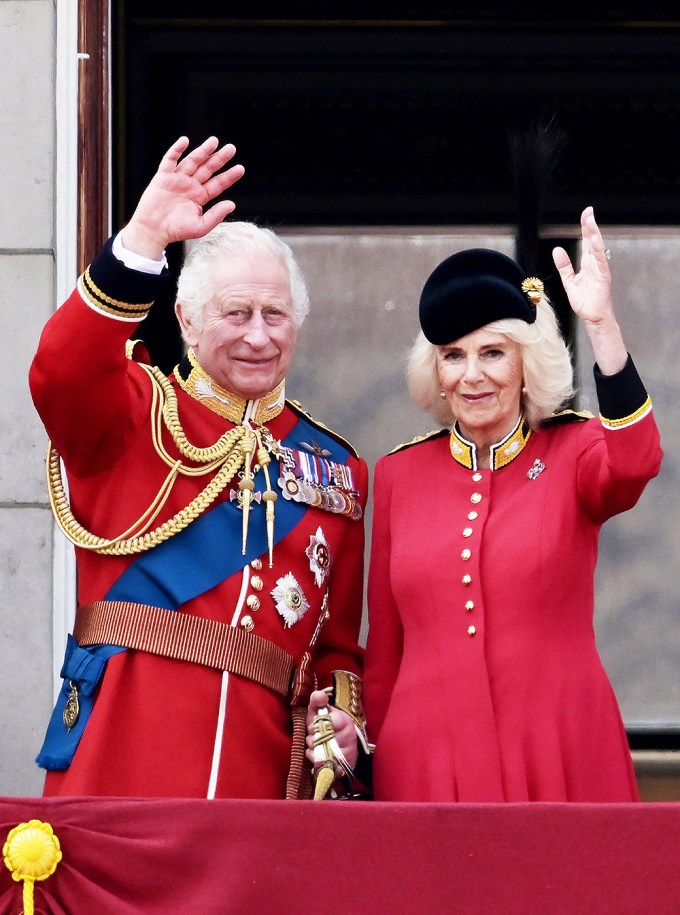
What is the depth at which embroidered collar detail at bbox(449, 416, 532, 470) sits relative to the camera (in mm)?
3115

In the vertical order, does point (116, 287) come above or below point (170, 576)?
above

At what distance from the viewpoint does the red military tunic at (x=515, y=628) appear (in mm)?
2885

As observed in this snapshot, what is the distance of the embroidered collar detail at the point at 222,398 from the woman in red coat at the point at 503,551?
0.88 ft

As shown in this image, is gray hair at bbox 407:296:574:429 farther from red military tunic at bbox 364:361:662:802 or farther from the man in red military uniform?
the man in red military uniform

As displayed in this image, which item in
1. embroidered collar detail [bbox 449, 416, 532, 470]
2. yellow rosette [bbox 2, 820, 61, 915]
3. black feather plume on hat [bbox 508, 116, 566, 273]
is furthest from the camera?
black feather plume on hat [bbox 508, 116, 566, 273]

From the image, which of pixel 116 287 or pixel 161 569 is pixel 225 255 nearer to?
pixel 116 287

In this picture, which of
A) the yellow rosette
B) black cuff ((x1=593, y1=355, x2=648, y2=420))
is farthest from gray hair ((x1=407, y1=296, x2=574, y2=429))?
the yellow rosette

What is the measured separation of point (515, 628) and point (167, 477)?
2.24 ft

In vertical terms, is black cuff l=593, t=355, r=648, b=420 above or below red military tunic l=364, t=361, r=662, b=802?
above

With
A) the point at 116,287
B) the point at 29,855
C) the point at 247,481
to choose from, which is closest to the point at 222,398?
the point at 247,481

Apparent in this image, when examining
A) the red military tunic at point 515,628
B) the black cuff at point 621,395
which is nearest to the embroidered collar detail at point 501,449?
the red military tunic at point 515,628

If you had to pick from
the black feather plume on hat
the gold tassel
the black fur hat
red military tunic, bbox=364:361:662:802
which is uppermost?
the black feather plume on hat

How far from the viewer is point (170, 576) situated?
299 cm

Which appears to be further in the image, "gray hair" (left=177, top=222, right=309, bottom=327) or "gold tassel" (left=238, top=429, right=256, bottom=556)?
"gray hair" (left=177, top=222, right=309, bottom=327)
